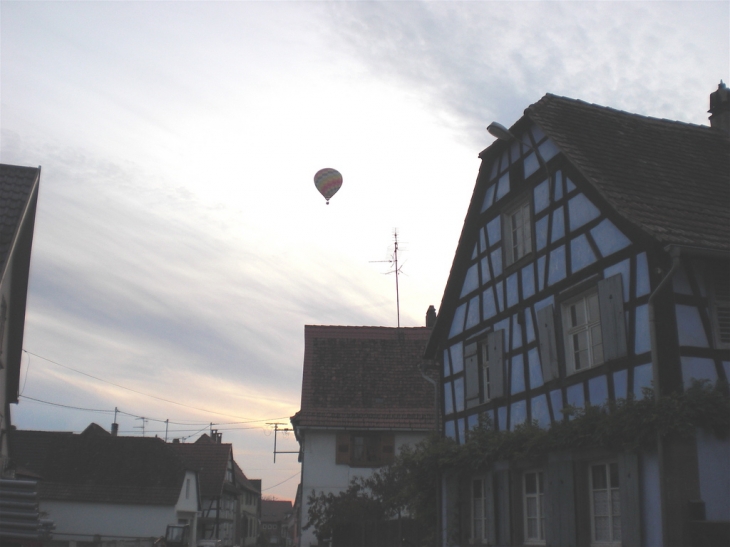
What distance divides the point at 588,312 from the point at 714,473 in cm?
355

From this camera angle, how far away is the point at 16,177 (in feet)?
43.4

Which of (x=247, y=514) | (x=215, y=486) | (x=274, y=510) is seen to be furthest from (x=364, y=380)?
(x=274, y=510)

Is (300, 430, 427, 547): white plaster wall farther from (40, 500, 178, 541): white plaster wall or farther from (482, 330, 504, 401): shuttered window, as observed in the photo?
(40, 500, 178, 541): white plaster wall

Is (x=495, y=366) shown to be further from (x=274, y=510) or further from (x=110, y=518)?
(x=274, y=510)

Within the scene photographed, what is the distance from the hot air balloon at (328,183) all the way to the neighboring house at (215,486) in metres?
29.7

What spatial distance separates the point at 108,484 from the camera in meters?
44.8

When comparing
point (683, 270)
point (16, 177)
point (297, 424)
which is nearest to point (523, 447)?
point (683, 270)

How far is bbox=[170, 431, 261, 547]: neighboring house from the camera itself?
181 feet

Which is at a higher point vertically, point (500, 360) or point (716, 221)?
point (716, 221)

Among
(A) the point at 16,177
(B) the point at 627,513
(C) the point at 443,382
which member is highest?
(A) the point at 16,177

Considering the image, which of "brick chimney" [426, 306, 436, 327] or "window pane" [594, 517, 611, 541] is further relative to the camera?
"brick chimney" [426, 306, 436, 327]

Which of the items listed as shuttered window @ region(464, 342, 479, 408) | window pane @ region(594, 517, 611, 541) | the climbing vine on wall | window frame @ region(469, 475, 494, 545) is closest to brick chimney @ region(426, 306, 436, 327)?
the climbing vine on wall

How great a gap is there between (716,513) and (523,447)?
4020 mm

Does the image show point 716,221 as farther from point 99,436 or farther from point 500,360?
point 99,436
